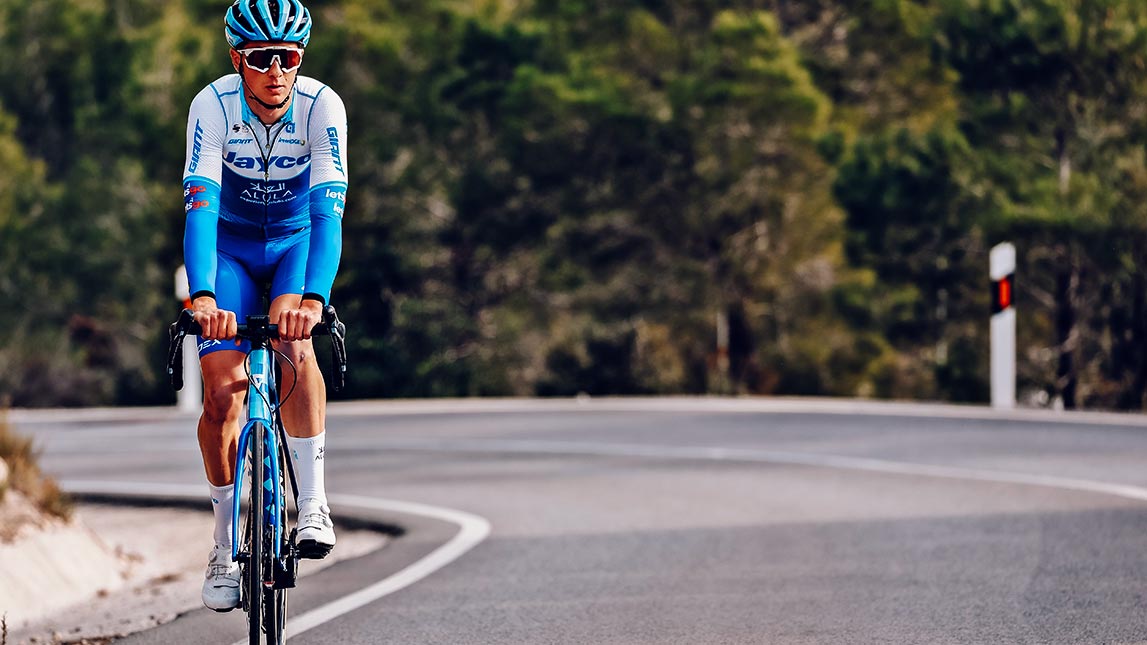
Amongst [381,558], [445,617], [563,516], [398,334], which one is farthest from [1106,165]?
[445,617]

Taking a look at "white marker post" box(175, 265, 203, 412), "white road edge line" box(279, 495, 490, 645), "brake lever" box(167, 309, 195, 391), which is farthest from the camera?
"white marker post" box(175, 265, 203, 412)

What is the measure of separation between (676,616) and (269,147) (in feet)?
9.06

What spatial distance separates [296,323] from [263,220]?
2.73 ft

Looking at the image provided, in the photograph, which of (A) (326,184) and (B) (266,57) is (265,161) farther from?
(B) (266,57)

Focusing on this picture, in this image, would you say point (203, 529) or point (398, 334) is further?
point (398, 334)

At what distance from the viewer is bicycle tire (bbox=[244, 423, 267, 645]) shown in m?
5.76

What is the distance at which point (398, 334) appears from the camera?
29.7 metres

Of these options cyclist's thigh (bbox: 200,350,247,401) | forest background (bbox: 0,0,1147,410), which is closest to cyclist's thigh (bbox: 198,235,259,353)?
cyclist's thigh (bbox: 200,350,247,401)

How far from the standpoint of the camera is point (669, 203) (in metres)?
33.8

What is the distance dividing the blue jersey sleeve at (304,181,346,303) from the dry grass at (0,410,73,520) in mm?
4568

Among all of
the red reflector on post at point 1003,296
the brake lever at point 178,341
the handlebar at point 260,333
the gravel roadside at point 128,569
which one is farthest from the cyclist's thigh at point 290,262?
the red reflector on post at point 1003,296

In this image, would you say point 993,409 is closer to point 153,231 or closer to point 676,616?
point 676,616

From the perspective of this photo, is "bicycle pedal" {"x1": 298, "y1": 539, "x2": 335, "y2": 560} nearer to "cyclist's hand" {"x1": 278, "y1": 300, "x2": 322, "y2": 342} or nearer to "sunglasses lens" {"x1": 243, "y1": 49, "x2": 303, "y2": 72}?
"cyclist's hand" {"x1": 278, "y1": 300, "x2": 322, "y2": 342}

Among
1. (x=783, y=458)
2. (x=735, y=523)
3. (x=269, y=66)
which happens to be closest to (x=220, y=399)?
(x=269, y=66)
